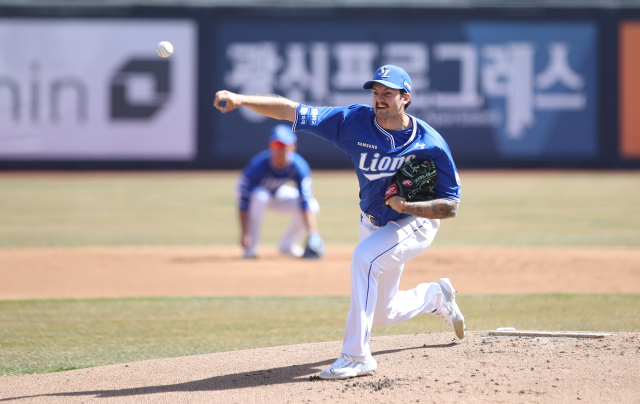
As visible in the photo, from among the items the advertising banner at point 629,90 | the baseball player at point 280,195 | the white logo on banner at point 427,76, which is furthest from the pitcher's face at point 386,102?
the advertising banner at point 629,90

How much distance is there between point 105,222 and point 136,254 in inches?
145

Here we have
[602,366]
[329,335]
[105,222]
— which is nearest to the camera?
[602,366]

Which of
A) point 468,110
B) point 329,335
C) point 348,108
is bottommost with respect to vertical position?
point 329,335

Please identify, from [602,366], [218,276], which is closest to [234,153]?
[218,276]

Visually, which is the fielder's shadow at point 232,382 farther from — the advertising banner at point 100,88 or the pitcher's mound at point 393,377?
the advertising banner at point 100,88

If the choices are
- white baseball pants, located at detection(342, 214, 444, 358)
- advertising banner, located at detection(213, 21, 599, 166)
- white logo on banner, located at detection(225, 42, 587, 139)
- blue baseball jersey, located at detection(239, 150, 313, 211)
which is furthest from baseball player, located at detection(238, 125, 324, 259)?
white logo on banner, located at detection(225, 42, 587, 139)

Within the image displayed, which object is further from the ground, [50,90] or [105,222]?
[50,90]

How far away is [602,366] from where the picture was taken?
13.1 ft

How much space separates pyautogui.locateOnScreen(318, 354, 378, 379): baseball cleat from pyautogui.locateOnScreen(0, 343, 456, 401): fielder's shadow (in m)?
0.13

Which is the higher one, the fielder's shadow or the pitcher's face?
the pitcher's face

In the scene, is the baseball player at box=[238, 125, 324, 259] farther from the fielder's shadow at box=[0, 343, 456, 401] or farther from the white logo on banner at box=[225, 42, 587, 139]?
the white logo on banner at box=[225, 42, 587, 139]

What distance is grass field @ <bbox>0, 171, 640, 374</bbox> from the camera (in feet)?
17.3

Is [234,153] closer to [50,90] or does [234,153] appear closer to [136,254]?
[50,90]

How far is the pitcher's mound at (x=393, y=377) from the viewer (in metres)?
3.62
